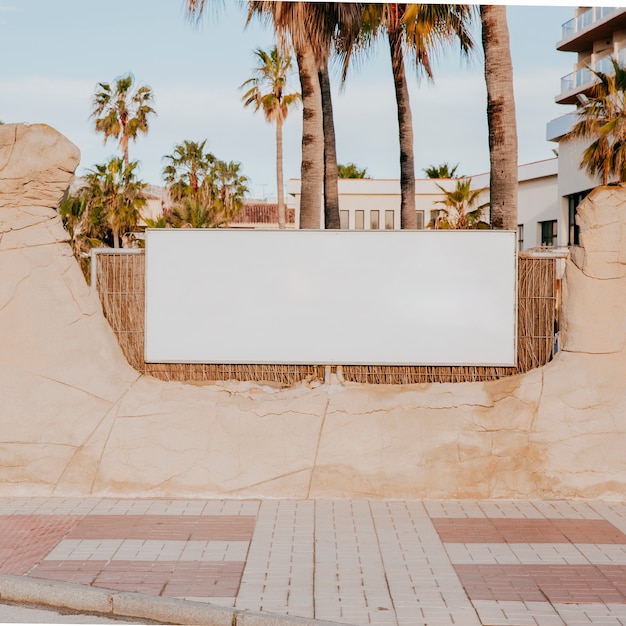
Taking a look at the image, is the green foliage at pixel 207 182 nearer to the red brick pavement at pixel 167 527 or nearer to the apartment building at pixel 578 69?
the apartment building at pixel 578 69

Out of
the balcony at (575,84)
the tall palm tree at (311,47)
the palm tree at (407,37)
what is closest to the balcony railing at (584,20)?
the balcony at (575,84)

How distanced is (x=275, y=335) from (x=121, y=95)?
47531mm

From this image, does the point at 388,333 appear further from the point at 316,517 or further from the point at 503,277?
the point at 316,517

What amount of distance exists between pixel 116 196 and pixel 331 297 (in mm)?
36159

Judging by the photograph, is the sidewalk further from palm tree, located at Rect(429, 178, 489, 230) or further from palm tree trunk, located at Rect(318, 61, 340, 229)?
palm tree, located at Rect(429, 178, 489, 230)

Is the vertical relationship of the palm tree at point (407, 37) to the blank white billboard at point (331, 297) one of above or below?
above

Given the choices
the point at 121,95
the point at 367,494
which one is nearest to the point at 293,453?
the point at 367,494

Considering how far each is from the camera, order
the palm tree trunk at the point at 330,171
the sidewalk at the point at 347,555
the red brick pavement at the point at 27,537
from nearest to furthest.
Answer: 1. the sidewalk at the point at 347,555
2. the red brick pavement at the point at 27,537
3. the palm tree trunk at the point at 330,171

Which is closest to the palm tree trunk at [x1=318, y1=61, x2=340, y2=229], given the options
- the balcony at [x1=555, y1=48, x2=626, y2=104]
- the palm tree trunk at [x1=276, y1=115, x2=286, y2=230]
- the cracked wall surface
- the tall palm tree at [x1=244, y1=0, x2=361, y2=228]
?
the tall palm tree at [x1=244, y1=0, x2=361, y2=228]

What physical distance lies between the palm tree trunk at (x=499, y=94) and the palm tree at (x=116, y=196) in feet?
103

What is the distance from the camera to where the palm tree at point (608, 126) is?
25.8 m

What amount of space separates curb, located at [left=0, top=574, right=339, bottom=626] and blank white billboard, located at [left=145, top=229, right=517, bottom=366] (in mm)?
3932

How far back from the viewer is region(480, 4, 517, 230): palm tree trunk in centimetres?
1382

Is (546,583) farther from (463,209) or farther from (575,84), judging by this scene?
(575,84)
